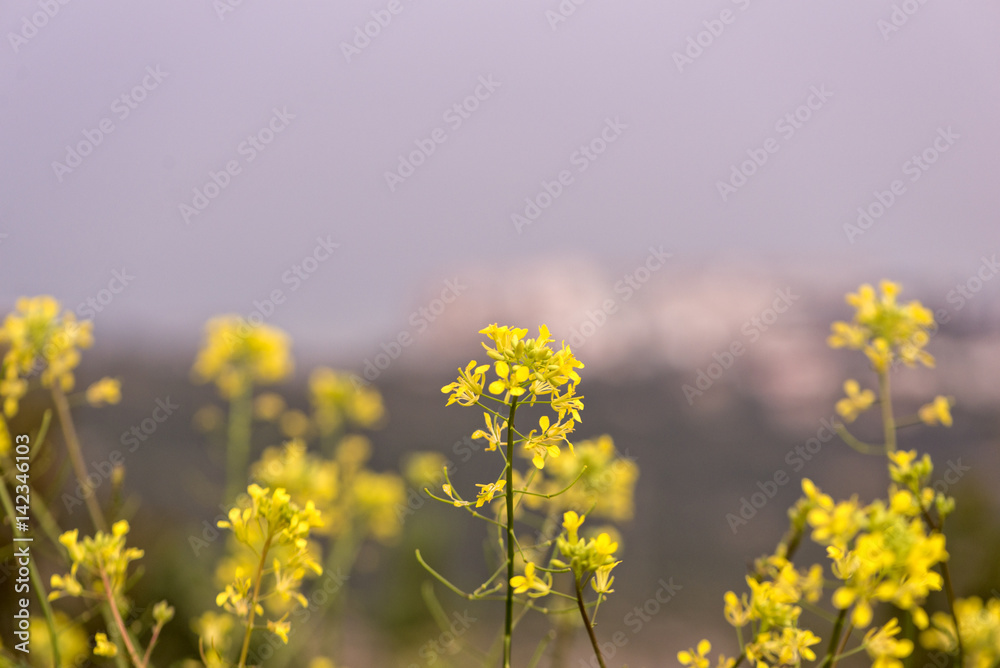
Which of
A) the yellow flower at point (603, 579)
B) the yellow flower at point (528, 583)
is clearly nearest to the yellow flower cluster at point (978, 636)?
the yellow flower at point (603, 579)

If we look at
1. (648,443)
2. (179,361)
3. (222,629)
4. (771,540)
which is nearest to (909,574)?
(222,629)

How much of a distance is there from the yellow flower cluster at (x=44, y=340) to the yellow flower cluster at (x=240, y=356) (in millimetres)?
1132

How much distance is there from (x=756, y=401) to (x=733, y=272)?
6.57ft

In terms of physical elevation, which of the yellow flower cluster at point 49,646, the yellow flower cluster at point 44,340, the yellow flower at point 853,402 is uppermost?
the yellow flower at point 853,402

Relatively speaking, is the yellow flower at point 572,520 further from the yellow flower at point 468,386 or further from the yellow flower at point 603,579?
the yellow flower at point 468,386

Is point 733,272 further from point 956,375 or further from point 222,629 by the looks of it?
point 222,629

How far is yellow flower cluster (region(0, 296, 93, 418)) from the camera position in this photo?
4.71 ft

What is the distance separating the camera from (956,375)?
4.77 m

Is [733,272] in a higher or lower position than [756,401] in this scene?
higher

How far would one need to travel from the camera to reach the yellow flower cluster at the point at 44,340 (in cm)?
144

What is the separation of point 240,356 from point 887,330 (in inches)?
100

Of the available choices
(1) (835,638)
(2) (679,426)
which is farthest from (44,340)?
(2) (679,426)

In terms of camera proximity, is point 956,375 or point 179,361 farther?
point 179,361

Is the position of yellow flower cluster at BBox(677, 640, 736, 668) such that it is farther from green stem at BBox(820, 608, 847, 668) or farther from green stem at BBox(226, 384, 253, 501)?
green stem at BBox(226, 384, 253, 501)
